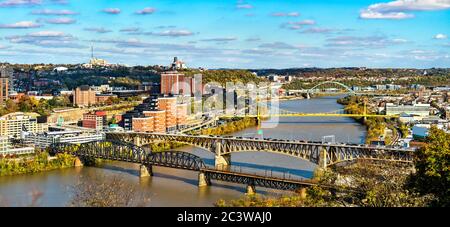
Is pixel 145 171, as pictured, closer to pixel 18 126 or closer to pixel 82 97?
pixel 18 126

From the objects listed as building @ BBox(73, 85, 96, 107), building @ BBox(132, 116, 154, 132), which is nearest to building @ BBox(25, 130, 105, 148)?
building @ BBox(132, 116, 154, 132)

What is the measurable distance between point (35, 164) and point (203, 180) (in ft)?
18.8

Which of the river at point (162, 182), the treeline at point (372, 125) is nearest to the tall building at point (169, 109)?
the river at point (162, 182)

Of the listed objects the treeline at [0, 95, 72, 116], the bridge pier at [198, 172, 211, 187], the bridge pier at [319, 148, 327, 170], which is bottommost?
the bridge pier at [198, 172, 211, 187]

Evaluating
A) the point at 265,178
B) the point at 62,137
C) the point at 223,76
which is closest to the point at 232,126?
the point at 62,137

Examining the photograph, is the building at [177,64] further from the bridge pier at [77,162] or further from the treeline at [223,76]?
the bridge pier at [77,162]

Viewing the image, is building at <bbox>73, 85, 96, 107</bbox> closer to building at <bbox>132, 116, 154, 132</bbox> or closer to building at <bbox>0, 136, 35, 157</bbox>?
building at <bbox>132, 116, 154, 132</bbox>

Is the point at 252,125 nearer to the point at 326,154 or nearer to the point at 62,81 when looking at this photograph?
the point at 326,154

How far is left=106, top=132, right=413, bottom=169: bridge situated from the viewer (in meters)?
14.0

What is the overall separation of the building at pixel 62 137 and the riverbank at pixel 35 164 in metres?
1.90

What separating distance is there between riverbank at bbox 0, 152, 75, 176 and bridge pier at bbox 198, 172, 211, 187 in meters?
5.48

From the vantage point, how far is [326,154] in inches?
585

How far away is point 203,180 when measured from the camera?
47.7ft

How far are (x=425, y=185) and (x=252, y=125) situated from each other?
2290 cm
